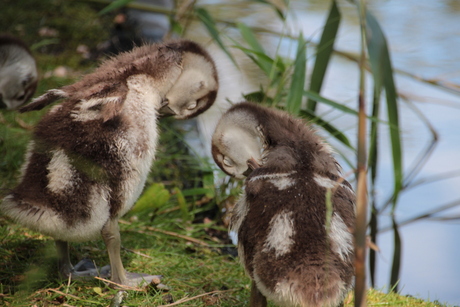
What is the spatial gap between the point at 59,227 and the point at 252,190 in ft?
2.65

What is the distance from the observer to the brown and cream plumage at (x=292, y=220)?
1.91m

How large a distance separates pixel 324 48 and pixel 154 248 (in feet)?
5.36

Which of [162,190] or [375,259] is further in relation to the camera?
[375,259]

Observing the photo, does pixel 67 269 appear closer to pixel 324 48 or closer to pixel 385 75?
pixel 385 75

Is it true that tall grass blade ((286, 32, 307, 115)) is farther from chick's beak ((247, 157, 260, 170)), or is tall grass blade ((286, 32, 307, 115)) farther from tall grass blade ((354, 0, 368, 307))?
tall grass blade ((354, 0, 368, 307))

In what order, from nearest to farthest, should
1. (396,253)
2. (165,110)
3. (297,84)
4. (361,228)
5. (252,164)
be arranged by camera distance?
1. (361,228)
2. (252,164)
3. (165,110)
4. (297,84)
5. (396,253)

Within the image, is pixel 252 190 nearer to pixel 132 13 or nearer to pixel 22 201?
pixel 22 201

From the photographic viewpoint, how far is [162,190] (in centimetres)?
324

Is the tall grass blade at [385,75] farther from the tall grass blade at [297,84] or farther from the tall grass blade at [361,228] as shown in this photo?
the tall grass blade at [297,84]

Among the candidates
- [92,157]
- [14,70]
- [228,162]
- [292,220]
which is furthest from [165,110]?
[14,70]

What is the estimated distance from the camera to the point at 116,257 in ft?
7.93

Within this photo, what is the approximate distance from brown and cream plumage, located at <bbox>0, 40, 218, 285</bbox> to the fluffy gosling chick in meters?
1.25

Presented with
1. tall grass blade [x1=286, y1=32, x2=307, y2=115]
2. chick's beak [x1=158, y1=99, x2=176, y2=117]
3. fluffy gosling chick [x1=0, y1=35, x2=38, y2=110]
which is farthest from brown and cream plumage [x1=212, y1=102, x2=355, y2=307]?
fluffy gosling chick [x1=0, y1=35, x2=38, y2=110]

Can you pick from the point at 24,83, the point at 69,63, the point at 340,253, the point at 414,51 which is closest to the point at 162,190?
the point at 24,83
